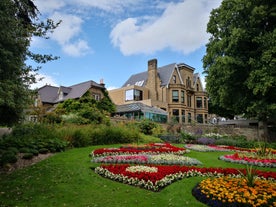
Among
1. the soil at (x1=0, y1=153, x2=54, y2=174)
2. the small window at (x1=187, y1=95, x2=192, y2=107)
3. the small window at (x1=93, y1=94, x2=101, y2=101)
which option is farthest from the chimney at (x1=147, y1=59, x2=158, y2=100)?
the soil at (x1=0, y1=153, x2=54, y2=174)

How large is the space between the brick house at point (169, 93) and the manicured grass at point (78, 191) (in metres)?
30.8

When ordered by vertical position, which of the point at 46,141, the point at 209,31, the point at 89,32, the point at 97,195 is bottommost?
the point at 97,195

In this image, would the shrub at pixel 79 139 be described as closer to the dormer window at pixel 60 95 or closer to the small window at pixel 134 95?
the dormer window at pixel 60 95

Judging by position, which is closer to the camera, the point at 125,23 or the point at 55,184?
the point at 55,184

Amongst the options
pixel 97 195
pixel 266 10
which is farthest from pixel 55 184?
pixel 266 10

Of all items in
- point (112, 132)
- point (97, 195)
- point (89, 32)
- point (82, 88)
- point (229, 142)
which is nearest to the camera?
point (97, 195)

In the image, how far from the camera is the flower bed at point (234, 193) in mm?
4973

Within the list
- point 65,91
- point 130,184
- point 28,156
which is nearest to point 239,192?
point 130,184

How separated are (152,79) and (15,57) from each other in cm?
3700

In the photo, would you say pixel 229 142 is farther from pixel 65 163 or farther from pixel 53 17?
pixel 53 17

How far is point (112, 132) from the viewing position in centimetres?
1675

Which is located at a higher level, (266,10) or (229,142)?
(266,10)

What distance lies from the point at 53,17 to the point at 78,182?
5.06 meters

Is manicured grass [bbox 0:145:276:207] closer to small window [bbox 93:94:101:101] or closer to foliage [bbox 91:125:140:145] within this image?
foliage [bbox 91:125:140:145]
